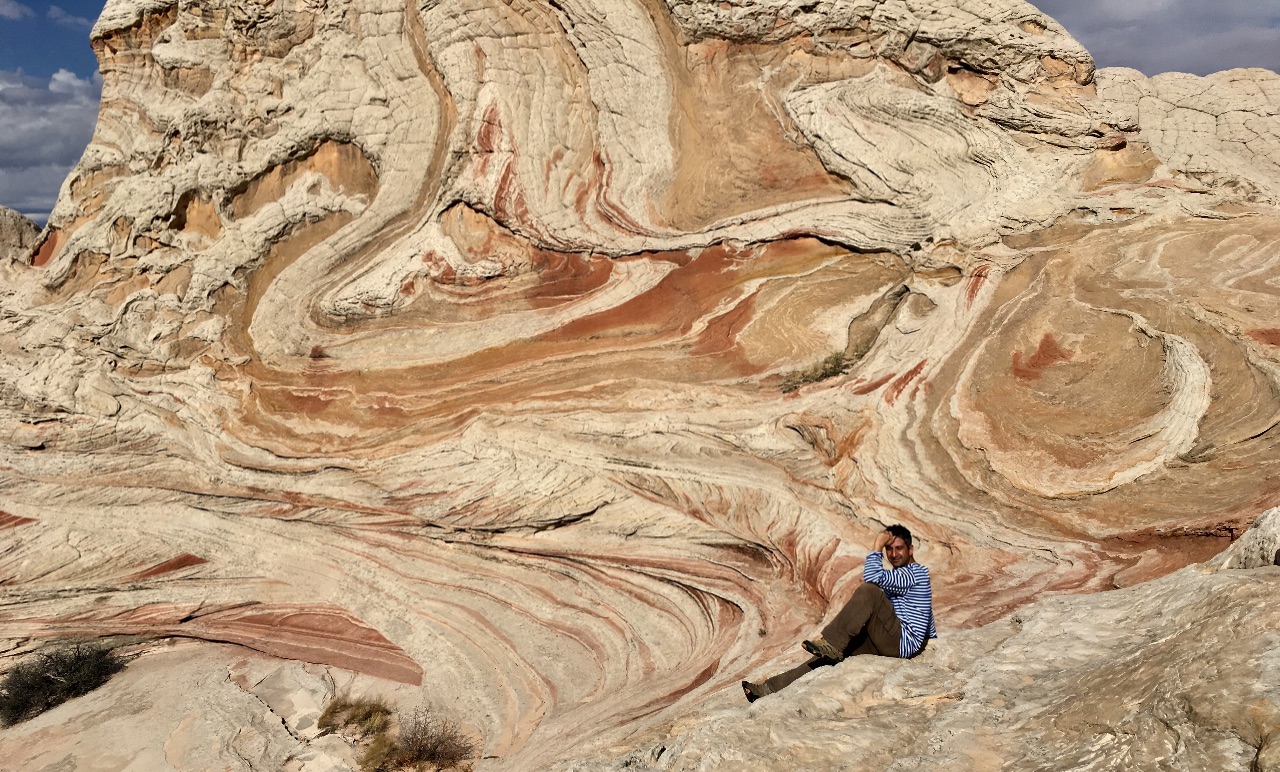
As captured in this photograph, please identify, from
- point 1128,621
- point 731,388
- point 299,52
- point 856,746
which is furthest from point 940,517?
point 299,52

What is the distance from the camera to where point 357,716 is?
8484mm

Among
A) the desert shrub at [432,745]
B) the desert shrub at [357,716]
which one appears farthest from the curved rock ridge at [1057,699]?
the desert shrub at [357,716]

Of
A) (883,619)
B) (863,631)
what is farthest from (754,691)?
(883,619)

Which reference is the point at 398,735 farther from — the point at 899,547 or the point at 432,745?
the point at 899,547

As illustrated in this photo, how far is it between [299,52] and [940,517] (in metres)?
10.8

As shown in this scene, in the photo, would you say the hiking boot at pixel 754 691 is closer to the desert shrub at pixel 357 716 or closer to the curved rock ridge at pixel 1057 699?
the curved rock ridge at pixel 1057 699

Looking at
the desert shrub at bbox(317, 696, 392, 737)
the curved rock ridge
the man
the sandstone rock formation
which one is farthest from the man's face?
the desert shrub at bbox(317, 696, 392, 737)

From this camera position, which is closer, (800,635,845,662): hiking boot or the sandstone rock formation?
(800,635,845,662): hiking boot

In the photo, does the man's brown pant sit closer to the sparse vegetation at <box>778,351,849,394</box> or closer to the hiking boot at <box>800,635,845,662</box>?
the hiking boot at <box>800,635,845,662</box>

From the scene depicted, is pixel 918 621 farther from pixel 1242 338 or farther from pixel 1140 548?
pixel 1242 338

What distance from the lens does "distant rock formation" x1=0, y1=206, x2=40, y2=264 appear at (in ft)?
44.7

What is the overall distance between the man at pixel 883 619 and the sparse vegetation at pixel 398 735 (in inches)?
133

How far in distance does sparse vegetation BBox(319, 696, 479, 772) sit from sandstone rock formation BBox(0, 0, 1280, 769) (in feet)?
1.04

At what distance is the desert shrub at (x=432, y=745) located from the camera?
770 cm
